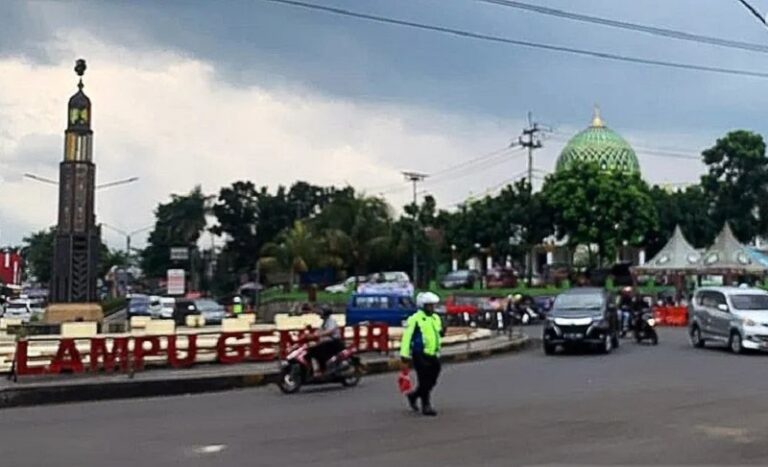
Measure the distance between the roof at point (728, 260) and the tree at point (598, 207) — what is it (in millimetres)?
6621

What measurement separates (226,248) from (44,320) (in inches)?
2564

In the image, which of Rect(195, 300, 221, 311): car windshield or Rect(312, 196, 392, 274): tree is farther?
Rect(312, 196, 392, 274): tree

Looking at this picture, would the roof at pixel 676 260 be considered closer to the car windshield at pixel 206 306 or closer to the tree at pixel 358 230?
the tree at pixel 358 230

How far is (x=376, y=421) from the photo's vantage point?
49.7 ft

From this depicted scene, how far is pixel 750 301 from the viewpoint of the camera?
97.6 feet

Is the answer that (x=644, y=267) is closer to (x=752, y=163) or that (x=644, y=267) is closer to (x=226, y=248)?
(x=752, y=163)

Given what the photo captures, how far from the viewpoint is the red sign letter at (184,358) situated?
2331 centimetres

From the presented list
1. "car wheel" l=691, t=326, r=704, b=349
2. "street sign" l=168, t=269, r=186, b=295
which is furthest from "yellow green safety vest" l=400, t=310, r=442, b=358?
"street sign" l=168, t=269, r=186, b=295

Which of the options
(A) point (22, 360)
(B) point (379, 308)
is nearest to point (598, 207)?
(B) point (379, 308)

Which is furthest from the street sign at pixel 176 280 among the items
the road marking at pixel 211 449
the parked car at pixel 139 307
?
the road marking at pixel 211 449

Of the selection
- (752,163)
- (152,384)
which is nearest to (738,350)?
(152,384)

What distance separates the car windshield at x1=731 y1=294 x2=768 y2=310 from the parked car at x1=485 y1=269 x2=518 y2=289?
3898 centimetres

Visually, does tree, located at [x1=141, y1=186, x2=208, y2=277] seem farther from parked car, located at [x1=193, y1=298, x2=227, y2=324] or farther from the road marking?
the road marking

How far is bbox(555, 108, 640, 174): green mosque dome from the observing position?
84.1m
